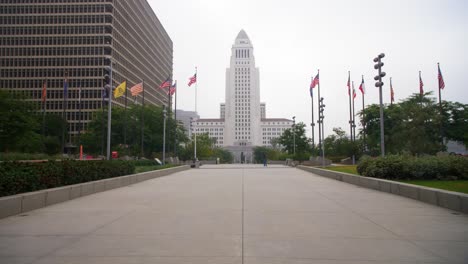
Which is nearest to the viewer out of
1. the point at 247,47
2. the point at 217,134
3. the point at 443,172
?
the point at 443,172

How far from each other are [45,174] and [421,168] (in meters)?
14.7

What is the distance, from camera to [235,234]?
7.02 meters

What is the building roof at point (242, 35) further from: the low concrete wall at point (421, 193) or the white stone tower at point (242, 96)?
the low concrete wall at point (421, 193)

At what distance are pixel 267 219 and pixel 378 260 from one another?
3599 millimetres

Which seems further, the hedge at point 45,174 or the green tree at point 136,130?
the green tree at point 136,130

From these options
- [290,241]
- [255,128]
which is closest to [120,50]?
[255,128]

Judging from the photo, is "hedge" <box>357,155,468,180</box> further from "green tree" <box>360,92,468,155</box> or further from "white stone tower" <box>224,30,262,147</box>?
"white stone tower" <box>224,30,262,147</box>

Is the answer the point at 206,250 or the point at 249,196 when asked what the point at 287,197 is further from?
the point at 206,250

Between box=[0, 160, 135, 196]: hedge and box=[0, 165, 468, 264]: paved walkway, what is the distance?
1024 millimetres

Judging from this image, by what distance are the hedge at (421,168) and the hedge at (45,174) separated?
13.0 metres

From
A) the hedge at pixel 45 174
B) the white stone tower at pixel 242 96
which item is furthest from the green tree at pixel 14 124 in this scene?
the white stone tower at pixel 242 96

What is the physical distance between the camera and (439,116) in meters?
41.3

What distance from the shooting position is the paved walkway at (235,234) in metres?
5.50

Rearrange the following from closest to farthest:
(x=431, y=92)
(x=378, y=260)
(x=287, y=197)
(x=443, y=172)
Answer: (x=378, y=260) → (x=287, y=197) → (x=443, y=172) → (x=431, y=92)
